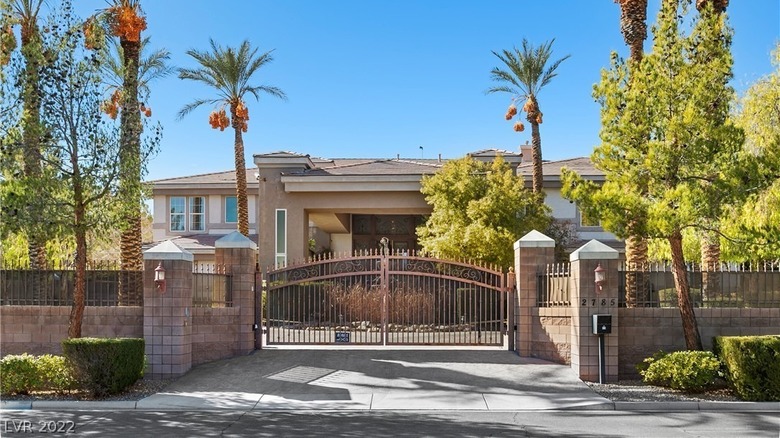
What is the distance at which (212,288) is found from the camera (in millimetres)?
16328

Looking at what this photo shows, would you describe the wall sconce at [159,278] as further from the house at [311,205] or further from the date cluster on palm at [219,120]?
the date cluster on palm at [219,120]

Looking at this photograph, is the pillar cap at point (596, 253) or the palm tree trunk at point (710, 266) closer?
the pillar cap at point (596, 253)

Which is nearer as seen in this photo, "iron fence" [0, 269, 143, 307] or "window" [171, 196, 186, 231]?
"iron fence" [0, 269, 143, 307]

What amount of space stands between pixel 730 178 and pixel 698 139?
0.92 m

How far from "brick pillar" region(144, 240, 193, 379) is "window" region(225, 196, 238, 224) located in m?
20.8

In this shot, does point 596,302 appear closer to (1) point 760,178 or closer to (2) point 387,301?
(1) point 760,178

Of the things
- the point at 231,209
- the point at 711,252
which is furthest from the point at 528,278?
the point at 231,209

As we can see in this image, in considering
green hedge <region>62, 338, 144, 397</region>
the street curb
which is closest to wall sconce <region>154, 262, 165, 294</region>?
green hedge <region>62, 338, 144, 397</region>

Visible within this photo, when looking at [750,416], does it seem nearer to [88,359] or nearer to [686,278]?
[686,278]

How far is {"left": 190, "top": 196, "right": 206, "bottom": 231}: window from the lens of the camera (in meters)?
36.1

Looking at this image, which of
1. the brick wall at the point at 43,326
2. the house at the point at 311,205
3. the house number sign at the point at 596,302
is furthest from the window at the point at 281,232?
the house number sign at the point at 596,302

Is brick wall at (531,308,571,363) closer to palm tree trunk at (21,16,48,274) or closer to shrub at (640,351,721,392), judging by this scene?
shrub at (640,351,721,392)

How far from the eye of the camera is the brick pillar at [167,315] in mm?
14773

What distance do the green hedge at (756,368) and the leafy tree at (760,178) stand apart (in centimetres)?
244
